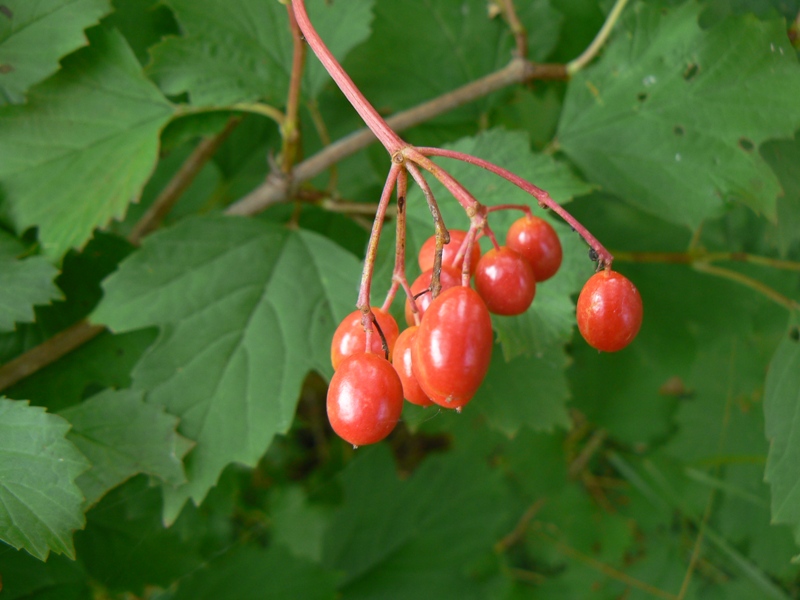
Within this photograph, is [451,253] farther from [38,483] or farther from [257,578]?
[257,578]

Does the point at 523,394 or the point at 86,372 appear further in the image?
the point at 523,394

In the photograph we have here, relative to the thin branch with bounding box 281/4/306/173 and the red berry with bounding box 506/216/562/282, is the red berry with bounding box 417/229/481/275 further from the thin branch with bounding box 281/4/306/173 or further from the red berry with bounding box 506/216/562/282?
the thin branch with bounding box 281/4/306/173

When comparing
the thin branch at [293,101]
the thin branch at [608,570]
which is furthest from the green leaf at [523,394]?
the thin branch at [608,570]

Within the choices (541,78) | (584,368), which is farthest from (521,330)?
(584,368)

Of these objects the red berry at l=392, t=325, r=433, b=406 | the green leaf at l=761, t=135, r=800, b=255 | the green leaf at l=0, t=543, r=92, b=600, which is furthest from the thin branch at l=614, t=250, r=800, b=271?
the green leaf at l=0, t=543, r=92, b=600

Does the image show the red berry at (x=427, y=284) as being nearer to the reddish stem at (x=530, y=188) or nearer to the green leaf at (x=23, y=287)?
the reddish stem at (x=530, y=188)

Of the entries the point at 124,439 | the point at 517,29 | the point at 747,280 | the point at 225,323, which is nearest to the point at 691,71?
the point at 517,29
